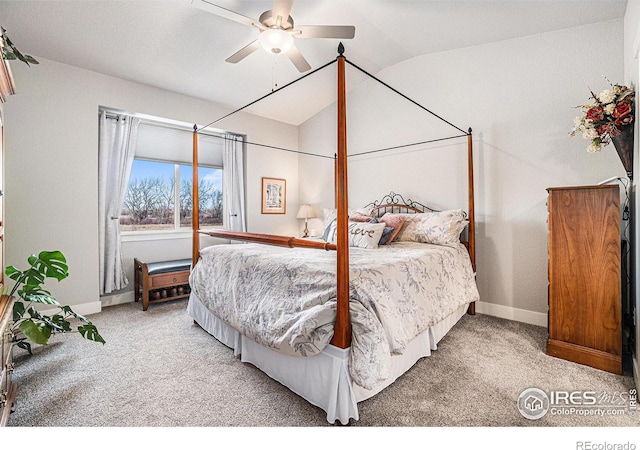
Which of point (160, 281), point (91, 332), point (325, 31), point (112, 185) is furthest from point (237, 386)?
point (112, 185)

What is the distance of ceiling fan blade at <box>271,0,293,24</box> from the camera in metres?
2.03

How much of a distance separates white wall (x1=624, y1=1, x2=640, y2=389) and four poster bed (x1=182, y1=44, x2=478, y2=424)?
3.57 ft

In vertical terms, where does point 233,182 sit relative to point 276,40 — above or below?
below

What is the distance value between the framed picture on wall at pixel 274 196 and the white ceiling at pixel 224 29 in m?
1.66

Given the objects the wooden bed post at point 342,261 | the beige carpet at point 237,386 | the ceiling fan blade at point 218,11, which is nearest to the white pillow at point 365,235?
the beige carpet at point 237,386

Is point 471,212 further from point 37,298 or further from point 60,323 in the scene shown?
point 37,298

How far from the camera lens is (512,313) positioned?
126 inches

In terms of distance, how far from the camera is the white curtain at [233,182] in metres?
4.62

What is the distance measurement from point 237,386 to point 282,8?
2515mm

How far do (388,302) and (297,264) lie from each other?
2.00ft

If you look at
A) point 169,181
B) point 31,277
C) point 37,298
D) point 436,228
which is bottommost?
point 37,298

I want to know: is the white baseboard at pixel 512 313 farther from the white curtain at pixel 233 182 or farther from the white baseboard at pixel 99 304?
the white baseboard at pixel 99 304

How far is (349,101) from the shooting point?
15.1 feet

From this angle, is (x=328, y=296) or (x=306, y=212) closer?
(x=328, y=296)
